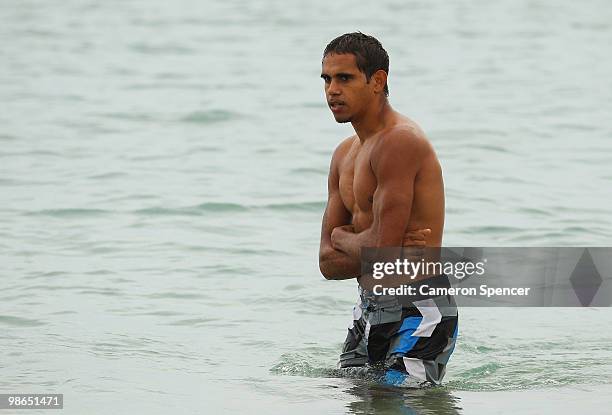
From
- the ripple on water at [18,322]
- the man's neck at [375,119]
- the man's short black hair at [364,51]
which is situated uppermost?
the man's short black hair at [364,51]

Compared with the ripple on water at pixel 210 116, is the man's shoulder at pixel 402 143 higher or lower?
lower

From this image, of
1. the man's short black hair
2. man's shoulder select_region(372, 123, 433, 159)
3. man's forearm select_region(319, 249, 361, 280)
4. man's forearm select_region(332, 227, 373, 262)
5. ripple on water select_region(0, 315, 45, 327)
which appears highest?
the man's short black hair

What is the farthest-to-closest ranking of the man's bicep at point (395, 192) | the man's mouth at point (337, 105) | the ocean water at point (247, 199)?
the ocean water at point (247, 199), the man's mouth at point (337, 105), the man's bicep at point (395, 192)

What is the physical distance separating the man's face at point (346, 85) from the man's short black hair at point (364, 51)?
2 cm

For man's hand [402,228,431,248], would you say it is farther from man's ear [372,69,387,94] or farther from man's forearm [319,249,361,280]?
man's ear [372,69,387,94]

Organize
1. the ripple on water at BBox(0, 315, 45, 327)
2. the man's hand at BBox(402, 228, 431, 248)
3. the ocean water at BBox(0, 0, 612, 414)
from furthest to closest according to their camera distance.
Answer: the ripple on water at BBox(0, 315, 45, 327) < the ocean water at BBox(0, 0, 612, 414) < the man's hand at BBox(402, 228, 431, 248)

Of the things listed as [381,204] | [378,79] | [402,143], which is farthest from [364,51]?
[381,204]

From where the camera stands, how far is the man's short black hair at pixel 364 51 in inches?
275

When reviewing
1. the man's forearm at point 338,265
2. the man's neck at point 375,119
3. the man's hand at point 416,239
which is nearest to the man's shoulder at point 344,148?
the man's neck at point 375,119

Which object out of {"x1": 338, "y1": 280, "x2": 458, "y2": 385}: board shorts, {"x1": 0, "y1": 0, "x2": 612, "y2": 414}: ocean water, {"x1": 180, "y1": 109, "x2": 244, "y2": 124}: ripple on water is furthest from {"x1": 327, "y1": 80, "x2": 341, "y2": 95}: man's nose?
{"x1": 180, "y1": 109, "x2": 244, "y2": 124}: ripple on water

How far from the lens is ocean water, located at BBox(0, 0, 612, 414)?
818cm

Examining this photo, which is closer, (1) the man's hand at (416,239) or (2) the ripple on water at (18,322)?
(1) the man's hand at (416,239)

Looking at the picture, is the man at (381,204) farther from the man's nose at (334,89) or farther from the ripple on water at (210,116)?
the ripple on water at (210,116)

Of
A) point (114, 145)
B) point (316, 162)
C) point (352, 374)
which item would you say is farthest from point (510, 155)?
point (352, 374)
